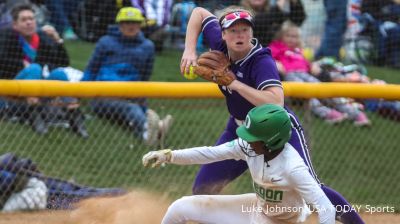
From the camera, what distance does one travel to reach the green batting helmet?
4.65m

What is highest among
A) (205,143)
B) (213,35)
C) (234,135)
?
(213,35)

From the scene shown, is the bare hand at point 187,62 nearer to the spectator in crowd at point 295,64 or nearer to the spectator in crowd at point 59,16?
the spectator in crowd at point 295,64

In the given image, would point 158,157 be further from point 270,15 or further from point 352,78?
point 270,15

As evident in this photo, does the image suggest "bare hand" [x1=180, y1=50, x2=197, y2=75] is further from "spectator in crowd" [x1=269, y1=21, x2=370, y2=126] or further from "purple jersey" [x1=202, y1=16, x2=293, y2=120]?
"spectator in crowd" [x1=269, y1=21, x2=370, y2=126]

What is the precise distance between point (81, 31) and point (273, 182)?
6221 millimetres

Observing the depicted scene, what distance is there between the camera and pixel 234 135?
18.9 feet

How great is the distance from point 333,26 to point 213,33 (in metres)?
5.43

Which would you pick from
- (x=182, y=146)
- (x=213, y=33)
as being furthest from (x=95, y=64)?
(x=213, y=33)

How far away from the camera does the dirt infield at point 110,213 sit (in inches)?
243

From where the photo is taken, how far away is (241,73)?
535 centimetres

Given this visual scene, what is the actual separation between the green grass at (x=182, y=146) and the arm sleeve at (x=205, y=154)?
191 centimetres

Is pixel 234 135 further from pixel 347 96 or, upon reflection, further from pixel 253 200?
pixel 347 96

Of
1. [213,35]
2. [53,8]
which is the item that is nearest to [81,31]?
[53,8]

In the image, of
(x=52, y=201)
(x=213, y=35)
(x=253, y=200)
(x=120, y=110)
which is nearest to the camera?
(x=253, y=200)
